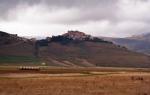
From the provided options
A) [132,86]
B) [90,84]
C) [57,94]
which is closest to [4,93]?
[57,94]

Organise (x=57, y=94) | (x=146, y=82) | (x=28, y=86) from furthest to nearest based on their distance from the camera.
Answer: (x=146, y=82)
(x=28, y=86)
(x=57, y=94)

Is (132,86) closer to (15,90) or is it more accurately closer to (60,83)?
(60,83)

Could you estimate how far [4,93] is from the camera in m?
77.2

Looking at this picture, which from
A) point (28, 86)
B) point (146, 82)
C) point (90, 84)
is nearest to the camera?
point (28, 86)

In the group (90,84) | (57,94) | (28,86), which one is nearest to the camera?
(57,94)

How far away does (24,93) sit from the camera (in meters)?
76.9

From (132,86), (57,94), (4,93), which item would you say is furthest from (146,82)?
(4,93)

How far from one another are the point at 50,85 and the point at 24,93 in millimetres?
10316

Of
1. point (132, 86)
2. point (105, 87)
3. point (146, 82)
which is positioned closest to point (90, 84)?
point (105, 87)

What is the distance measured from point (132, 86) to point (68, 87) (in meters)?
16.5

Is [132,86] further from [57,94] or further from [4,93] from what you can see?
[4,93]

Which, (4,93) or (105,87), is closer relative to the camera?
(4,93)

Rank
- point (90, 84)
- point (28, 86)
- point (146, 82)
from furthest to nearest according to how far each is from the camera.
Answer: point (146, 82)
point (90, 84)
point (28, 86)

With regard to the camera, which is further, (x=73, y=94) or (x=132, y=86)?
(x=132, y=86)
